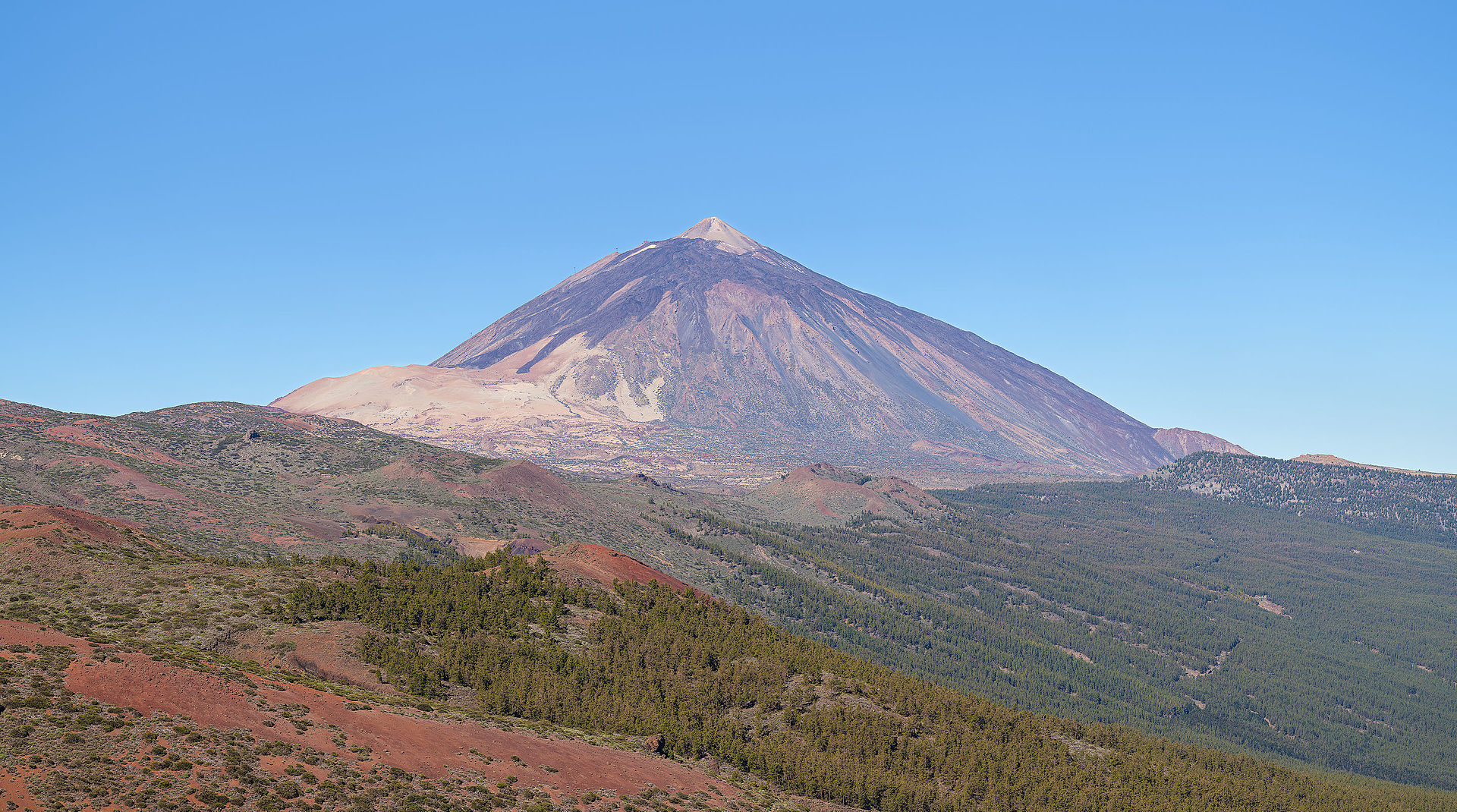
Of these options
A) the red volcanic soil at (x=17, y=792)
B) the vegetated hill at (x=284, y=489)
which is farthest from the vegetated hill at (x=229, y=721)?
the vegetated hill at (x=284, y=489)

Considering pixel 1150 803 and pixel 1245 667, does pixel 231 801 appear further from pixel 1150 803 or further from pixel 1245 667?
pixel 1245 667

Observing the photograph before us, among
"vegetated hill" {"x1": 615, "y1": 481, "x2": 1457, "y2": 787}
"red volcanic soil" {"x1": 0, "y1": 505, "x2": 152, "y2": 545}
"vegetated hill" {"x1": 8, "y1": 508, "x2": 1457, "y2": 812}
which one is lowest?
"vegetated hill" {"x1": 615, "y1": 481, "x2": 1457, "y2": 787}

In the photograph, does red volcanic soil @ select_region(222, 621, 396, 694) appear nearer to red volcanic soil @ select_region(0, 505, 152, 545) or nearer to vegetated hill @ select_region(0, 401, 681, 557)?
red volcanic soil @ select_region(0, 505, 152, 545)

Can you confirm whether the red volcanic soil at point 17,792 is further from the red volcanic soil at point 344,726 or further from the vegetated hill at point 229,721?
the red volcanic soil at point 344,726

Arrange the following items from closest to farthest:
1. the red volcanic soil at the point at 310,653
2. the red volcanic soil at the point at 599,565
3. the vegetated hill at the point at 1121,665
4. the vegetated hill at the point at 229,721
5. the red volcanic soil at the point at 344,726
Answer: the vegetated hill at the point at 229,721 → the red volcanic soil at the point at 344,726 → the red volcanic soil at the point at 310,653 → the red volcanic soil at the point at 599,565 → the vegetated hill at the point at 1121,665

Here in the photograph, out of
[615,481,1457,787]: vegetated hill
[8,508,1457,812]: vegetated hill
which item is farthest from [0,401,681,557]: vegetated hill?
[8,508,1457,812]: vegetated hill

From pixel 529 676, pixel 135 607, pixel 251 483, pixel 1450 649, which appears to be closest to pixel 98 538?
pixel 135 607
